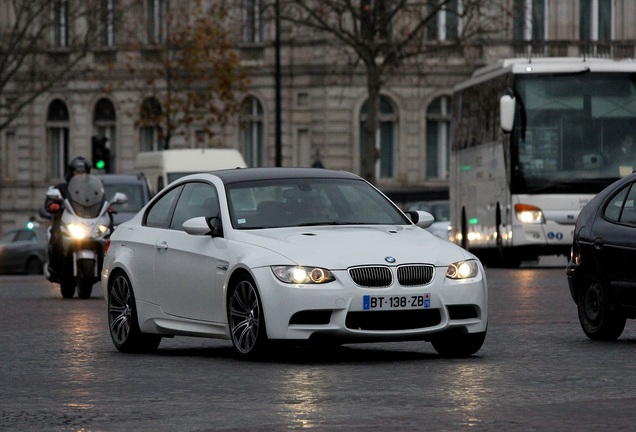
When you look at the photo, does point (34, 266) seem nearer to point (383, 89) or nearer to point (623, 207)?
point (383, 89)

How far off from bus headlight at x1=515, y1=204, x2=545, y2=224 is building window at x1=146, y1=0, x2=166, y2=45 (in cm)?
3339

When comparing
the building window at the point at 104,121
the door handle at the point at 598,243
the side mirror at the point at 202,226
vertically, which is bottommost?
the door handle at the point at 598,243

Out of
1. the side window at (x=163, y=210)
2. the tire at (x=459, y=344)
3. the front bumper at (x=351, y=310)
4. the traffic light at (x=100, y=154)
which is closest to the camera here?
the front bumper at (x=351, y=310)

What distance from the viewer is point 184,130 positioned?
63.6 meters

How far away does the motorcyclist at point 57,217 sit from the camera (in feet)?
80.6

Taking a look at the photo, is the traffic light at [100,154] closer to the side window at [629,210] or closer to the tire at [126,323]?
the tire at [126,323]

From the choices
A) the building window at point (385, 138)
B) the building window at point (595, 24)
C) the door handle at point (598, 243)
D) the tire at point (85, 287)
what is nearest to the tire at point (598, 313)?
the door handle at point (598, 243)

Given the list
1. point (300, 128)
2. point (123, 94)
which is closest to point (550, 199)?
point (300, 128)

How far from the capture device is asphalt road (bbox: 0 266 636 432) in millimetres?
9539

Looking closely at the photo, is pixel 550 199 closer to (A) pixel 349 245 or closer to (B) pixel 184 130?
(A) pixel 349 245

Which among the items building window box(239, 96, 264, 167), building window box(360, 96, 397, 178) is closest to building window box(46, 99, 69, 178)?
building window box(239, 96, 264, 167)

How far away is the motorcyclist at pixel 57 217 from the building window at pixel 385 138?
3785 cm

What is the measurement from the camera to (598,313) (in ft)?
49.7

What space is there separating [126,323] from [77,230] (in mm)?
9982
